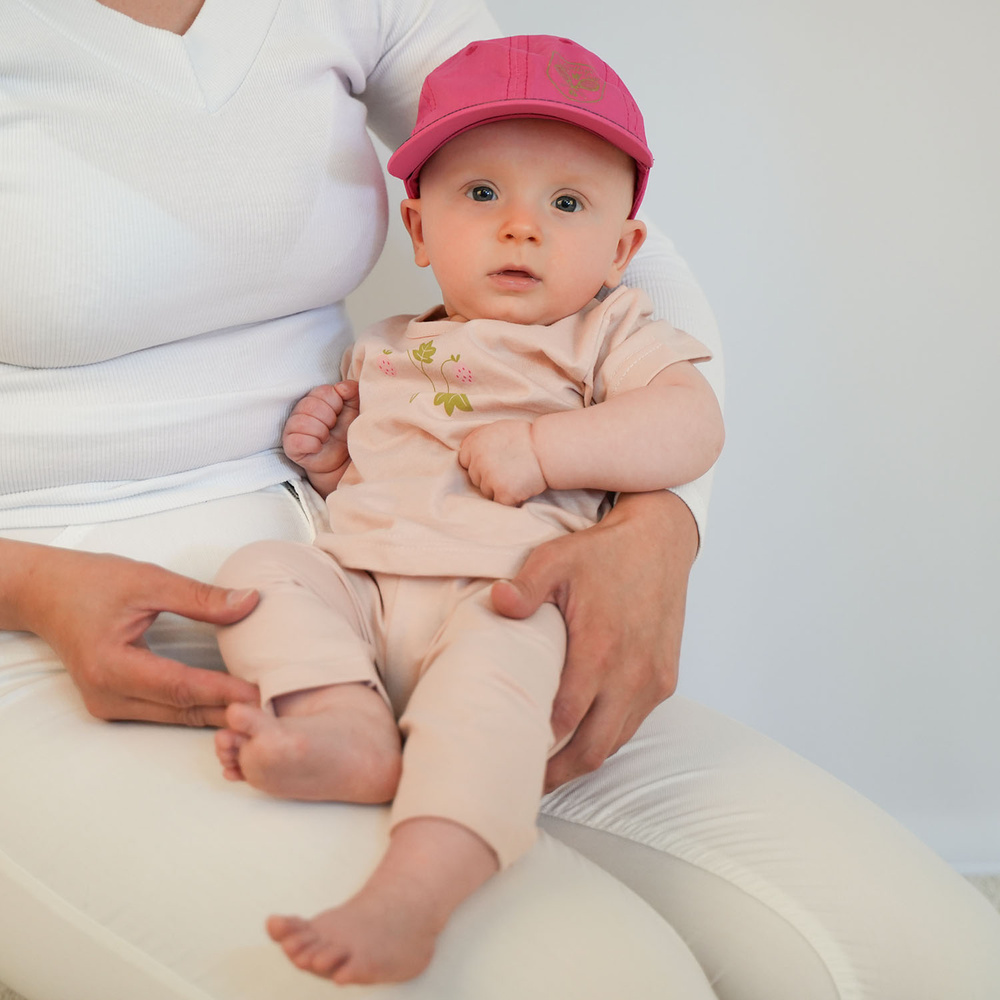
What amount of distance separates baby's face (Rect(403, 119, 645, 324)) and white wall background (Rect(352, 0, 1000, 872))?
58cm

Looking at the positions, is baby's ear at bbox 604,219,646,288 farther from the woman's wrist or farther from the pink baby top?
the woman's wrist

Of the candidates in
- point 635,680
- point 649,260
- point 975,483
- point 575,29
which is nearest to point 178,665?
point 635,680

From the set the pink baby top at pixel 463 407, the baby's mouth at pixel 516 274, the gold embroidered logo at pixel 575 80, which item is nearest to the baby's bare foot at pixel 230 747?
the pink baby top at pixel 463 407

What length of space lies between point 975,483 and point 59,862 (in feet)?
4.44

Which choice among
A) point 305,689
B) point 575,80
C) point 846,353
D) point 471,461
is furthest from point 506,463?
point 846,353

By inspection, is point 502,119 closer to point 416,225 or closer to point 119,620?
point 416,225

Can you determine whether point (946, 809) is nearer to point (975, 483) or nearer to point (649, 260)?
point (975, 483)

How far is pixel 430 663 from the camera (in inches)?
30.4

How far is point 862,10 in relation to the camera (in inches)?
55.4

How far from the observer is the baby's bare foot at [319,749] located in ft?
2.06

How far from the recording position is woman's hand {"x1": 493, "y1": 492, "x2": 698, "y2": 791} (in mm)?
780

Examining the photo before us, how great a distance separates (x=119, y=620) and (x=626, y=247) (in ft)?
2.02

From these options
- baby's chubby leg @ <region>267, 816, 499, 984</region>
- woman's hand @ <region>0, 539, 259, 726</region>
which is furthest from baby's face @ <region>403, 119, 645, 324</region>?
baby's chubby leg @ <region>267, 816, 499, 984</region>

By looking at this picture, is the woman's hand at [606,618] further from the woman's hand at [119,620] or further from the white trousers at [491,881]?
the woman's hand at [119,620]
